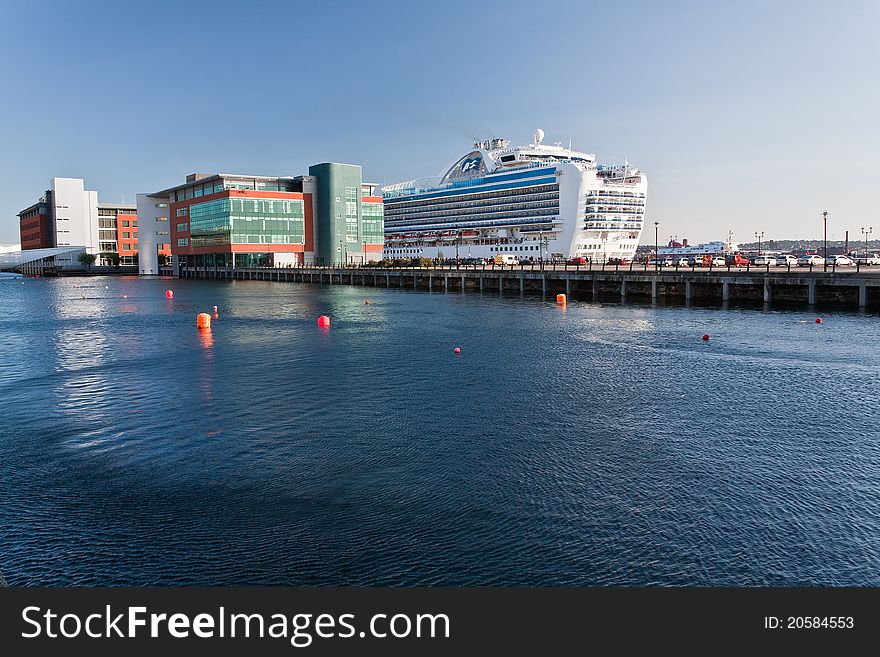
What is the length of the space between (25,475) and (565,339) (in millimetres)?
28230

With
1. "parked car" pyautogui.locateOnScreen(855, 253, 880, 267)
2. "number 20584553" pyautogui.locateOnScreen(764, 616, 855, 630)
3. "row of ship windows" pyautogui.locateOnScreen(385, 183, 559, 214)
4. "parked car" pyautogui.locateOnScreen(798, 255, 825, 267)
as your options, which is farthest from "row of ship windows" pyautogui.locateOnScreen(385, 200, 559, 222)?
"number 20584553" pyautogui.locateOnScreen(764, 616, 855, 630)

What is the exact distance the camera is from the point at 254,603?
9.73m

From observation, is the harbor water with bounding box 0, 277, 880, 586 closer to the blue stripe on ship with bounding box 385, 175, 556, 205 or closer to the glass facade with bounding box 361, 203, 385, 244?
the glass facade with bounding box 361, 203, 385, 244

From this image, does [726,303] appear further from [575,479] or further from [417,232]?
[417,232]

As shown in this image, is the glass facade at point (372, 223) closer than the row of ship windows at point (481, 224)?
Yes

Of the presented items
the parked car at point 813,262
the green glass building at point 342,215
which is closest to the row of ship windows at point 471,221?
the green glass building at point 342,215

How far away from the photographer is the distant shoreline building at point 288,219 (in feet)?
426

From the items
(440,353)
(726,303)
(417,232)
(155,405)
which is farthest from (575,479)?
(417,232)

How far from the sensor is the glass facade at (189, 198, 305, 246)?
422ft

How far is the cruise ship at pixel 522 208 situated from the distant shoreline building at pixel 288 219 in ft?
58.8

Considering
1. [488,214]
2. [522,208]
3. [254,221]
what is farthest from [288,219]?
[522,208]

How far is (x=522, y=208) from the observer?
144125 millimetres

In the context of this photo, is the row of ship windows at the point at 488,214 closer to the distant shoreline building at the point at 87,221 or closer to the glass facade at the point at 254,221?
the glass facade at the point at 254,221

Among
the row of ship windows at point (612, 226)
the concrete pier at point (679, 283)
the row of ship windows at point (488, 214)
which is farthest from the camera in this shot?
the row of ship windows at point (488, 214)
